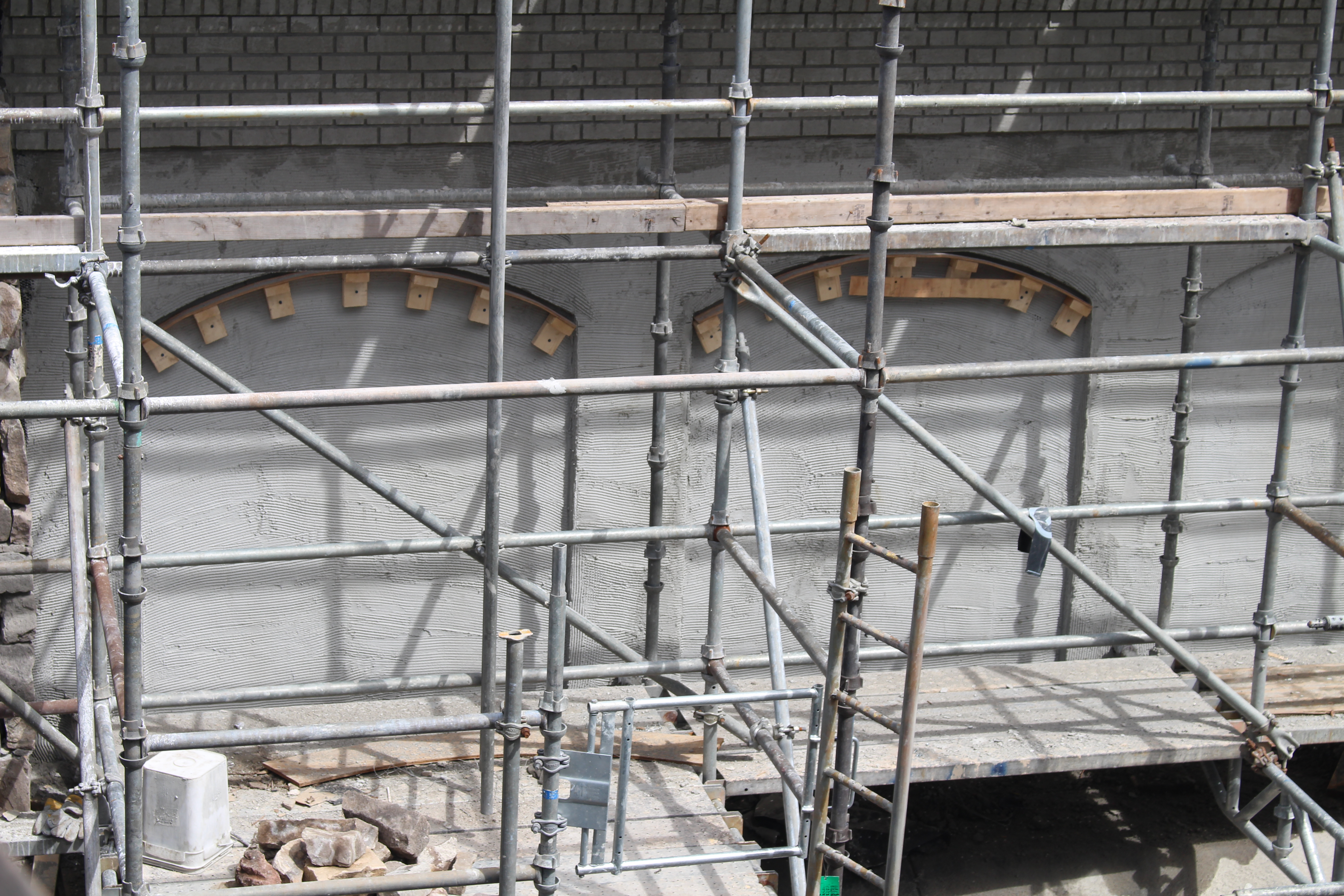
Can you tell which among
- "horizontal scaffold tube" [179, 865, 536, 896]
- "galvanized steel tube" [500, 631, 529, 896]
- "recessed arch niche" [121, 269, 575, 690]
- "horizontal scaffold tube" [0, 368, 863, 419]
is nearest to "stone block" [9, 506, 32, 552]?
"recessed arch niche" [121, 269, 575, 690]

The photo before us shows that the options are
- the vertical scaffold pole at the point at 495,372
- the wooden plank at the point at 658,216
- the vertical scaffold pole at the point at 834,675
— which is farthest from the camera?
the wooden plank at the point at 658,216

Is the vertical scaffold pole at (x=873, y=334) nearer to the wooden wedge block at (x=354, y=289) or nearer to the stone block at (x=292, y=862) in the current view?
the stone block at (x=292, y=862)

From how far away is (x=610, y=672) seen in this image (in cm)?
654

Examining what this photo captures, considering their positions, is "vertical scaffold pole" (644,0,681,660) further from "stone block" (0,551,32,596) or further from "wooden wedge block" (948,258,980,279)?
"stone block" (0,551,32,596)

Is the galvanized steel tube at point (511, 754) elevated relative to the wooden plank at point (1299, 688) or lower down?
elevated

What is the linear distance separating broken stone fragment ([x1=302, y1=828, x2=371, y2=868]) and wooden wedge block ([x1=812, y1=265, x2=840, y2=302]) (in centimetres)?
345

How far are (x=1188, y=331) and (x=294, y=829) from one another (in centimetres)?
504

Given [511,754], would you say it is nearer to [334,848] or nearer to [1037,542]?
[334,848]

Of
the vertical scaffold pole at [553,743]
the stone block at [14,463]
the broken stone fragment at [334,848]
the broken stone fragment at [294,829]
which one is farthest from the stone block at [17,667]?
the vertical scaffold pole at [553,743]

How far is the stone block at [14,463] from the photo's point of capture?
6.50 metres

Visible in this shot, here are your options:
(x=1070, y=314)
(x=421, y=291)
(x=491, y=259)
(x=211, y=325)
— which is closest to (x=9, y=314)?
(x=211, y=325)

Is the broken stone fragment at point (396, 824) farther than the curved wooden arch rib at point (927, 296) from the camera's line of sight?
No

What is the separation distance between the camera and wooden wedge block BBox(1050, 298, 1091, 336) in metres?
7.75

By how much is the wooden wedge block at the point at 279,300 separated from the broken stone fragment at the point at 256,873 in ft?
8.31
